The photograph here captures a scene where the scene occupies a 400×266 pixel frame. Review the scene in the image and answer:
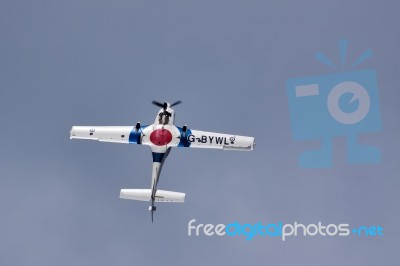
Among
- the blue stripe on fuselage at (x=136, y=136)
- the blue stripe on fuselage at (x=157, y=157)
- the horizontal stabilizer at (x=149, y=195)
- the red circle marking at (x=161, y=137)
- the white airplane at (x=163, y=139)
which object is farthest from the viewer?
the blue stripe on fuselage at (x=136, y=136)

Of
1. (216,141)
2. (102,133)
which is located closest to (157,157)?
(216,141)

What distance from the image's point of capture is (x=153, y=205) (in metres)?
59.7

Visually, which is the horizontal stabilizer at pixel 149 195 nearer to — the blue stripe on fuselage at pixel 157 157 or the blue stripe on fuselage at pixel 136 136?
the blue stripe on fuselage at pixel 157 157

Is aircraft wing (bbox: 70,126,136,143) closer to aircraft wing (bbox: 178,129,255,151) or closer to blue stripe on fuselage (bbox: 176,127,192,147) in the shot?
blue stripe on fuselage (bbox: 176,127,192,147)

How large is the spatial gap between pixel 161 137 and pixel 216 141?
7.03 m

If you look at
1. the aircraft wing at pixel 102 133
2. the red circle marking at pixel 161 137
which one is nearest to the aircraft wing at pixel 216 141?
the red circle marking at pixel 161 137

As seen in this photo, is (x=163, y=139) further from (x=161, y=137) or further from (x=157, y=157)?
(x=157, y=157)

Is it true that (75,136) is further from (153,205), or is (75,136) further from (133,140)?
(153,205)

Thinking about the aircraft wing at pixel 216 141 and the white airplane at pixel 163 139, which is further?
the aircraft wing at pixel 216 141

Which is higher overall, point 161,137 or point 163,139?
point 161,137

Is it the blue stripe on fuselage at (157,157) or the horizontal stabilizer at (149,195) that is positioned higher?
the blue stripe on fuselage at (157,157)

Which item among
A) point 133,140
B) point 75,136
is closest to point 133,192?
point 133,140

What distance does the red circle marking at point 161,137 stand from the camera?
202 ft

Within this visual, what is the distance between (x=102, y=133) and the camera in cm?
6456
